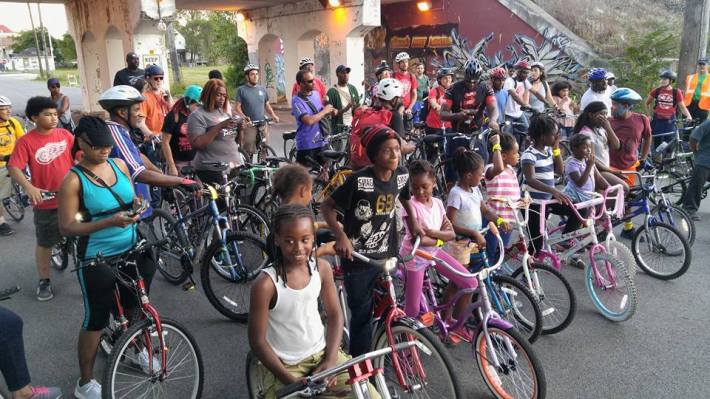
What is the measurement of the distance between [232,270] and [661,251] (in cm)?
448

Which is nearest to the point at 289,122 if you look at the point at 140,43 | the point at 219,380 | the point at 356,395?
the point at 140,43

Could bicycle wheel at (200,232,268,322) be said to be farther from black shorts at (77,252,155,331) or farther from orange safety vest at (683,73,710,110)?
orange safety vest at (683,73,710,110)

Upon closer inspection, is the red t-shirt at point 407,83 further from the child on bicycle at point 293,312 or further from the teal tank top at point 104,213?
the child on bicycle at point 293,312

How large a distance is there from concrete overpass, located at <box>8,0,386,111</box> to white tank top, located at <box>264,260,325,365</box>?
39.5ft

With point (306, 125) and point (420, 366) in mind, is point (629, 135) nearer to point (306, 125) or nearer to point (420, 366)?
point (306, 125)

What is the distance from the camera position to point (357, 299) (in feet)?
11.4

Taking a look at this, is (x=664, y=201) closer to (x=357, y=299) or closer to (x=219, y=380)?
(x=357, y=299)

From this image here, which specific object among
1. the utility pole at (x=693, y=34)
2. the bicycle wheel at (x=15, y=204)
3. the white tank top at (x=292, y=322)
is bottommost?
the bicycle wheel at (x=15, y=204)

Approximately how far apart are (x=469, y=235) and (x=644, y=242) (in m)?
3.02

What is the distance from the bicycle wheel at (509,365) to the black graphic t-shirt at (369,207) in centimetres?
91

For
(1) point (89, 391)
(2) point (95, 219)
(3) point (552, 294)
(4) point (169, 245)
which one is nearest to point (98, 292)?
(2) point (95, 219)

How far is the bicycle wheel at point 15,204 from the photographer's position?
7.84m

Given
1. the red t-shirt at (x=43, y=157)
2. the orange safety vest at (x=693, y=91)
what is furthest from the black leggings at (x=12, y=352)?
the orange safety vest at (x=693, y=91)

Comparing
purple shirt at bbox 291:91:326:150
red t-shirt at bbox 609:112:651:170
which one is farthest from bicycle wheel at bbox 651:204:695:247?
purple shirt at bbox 291:91:326:150
